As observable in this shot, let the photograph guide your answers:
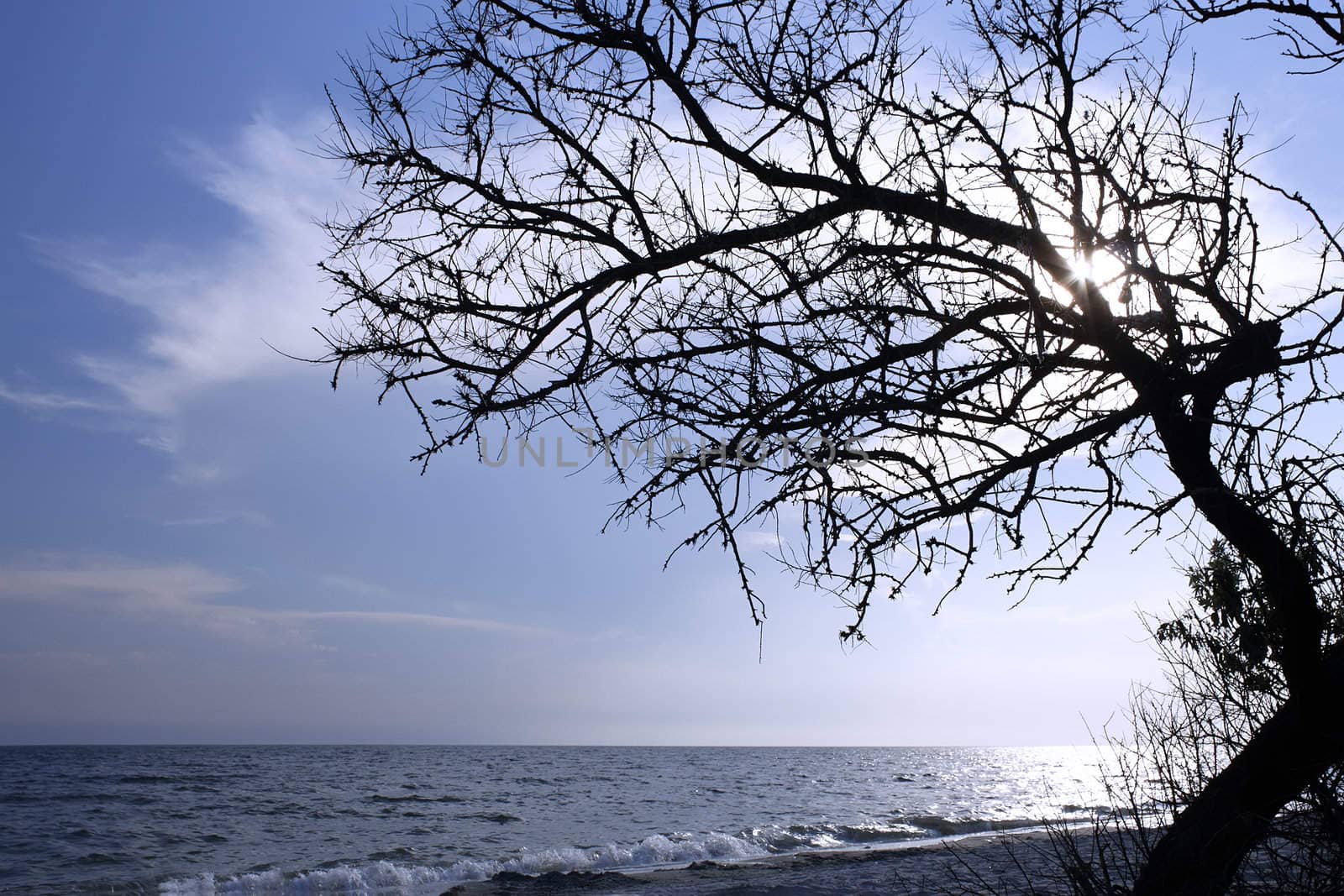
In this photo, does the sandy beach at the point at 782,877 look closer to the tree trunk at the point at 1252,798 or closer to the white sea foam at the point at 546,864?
the white sea foam at the point at 546,864

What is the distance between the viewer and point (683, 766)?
62.1 m

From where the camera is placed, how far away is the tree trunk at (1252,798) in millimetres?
2619

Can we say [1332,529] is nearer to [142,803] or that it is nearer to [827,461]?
[827,461]

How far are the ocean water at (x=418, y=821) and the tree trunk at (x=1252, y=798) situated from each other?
2.70 m

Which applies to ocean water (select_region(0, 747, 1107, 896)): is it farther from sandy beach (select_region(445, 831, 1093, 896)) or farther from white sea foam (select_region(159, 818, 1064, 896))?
sandy beach (select_region(445, 831, 1093, 896))

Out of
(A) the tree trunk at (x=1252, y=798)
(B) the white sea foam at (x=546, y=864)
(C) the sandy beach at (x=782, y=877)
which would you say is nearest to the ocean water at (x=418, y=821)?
(B) the white sea foam at (x=546, y=864)

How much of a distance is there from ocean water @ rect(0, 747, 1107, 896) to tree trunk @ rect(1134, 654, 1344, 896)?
270 cm

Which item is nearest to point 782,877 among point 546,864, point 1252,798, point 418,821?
point 546,864

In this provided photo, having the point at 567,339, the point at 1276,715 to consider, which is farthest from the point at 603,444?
the point at 1276,715

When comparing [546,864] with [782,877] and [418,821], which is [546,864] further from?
[418,821]

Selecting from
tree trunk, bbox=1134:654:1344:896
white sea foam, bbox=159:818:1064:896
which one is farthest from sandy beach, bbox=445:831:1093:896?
tree trunk, bbox=1134:654:1344:896

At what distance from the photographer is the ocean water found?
17672mm

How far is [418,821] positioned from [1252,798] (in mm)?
26611

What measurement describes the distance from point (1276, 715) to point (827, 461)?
5.49 feet
